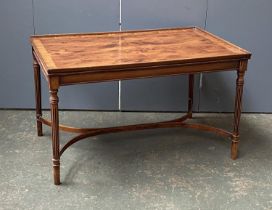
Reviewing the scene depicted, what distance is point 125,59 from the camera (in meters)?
2.30

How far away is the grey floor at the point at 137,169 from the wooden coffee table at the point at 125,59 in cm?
9

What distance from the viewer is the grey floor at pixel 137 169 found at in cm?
227

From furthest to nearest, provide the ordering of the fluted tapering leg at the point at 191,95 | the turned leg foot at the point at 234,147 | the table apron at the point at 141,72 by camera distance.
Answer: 1. the fluted tapering leg at the point at 191,95
2. the turned leg foot at the point at 234,147
3. the table apron at the point at 141,72

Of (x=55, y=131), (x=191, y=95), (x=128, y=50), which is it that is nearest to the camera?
(x=55, y=131)

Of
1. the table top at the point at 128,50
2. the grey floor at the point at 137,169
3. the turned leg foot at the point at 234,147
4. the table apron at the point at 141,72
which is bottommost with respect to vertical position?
the grey floor at the point at 137,169

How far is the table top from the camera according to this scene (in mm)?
2221

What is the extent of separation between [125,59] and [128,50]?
188 millimetres

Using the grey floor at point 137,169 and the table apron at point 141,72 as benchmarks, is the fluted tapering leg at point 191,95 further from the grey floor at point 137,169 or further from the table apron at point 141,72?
the table apron at point 141,72

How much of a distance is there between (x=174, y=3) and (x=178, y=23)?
15cm

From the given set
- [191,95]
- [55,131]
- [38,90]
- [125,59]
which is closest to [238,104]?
[191,95]

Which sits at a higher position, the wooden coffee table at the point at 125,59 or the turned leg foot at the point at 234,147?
the wooden coffee table at the point at 125,59

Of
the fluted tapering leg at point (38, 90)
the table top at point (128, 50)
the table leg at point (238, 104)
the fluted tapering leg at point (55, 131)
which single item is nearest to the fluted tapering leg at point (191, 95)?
the table top at point (128, 50)

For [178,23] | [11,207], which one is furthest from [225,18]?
[11,207]

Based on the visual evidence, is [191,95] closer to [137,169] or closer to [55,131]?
[137,169]
